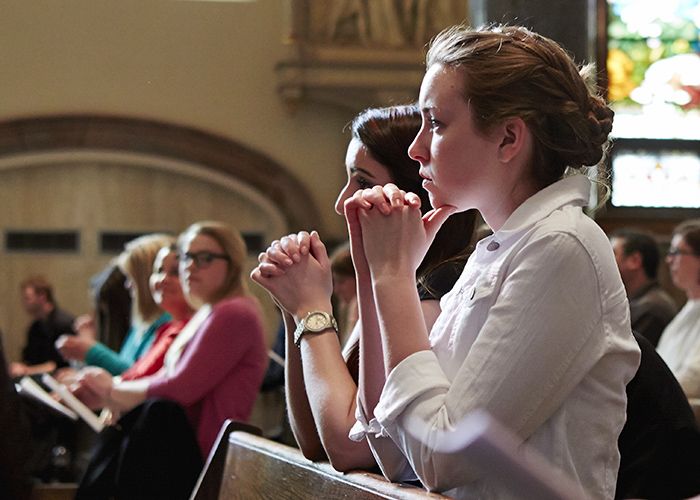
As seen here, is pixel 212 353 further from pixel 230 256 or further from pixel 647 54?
pixel 647 54

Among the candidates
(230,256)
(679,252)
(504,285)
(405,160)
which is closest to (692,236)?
(679,252)

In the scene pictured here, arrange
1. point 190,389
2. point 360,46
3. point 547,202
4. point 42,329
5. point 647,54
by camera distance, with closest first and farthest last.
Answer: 1. point 547,202
2. point 190,389
3. point 42,329
4. point 360,46
5. point 647,54

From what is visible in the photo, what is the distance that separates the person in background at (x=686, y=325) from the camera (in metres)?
5.76

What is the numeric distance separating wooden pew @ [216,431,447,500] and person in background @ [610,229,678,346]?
4119 millimetres

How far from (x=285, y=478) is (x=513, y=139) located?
0.92 m

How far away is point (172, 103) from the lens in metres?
11.8

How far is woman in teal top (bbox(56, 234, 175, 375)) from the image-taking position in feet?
19.2

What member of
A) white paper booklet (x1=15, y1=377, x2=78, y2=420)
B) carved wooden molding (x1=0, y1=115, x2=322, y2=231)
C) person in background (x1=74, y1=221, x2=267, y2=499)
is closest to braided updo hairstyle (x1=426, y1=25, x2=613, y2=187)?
person in background (x1=74, y1=221, x2=267, y2=499)

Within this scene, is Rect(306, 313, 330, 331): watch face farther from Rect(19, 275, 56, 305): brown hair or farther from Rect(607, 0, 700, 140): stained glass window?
Rect(607, 0, 700, 140): stained glass window

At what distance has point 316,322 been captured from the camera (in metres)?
2.44

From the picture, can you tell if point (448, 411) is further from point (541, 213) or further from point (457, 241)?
point (457, 241)

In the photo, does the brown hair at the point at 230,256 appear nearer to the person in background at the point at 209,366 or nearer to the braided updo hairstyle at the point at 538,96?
the person in background at the point at 209,366

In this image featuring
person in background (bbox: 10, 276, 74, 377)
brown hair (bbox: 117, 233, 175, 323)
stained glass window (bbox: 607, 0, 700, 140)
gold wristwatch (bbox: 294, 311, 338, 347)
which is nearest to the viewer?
gold wristwatch (bbox: 294, 311, 338, 347)

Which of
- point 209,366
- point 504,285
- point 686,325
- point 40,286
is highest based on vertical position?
point 504,285
